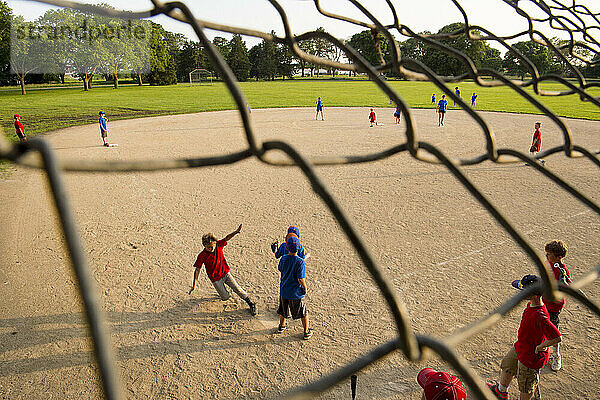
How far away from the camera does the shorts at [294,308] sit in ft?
14.2

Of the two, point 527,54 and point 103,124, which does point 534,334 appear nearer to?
point 527,54

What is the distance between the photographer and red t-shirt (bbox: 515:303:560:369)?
305cm

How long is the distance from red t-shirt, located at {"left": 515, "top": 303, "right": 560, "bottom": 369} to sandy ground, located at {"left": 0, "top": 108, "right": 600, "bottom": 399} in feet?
2.14

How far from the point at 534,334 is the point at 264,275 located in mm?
3304

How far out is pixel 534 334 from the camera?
3.12m

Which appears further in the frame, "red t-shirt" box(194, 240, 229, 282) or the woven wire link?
"red t-shirt" box(194, 240, 229, 282)

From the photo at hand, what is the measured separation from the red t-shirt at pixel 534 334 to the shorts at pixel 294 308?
1.95 metres

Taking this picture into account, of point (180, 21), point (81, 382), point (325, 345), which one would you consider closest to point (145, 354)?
point (81, 382)

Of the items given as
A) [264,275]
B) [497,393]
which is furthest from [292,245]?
[497,393]

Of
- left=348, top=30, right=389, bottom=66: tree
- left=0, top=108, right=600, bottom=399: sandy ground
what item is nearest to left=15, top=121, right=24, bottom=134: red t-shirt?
left=0, top=108, right=600, bottom=399: sandy ground

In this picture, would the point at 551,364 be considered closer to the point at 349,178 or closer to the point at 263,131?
the point at 349,178

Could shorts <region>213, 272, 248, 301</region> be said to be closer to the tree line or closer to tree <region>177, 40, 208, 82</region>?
the tree line

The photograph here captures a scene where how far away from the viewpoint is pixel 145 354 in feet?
13.6

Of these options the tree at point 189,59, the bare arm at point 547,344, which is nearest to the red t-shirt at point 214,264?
the bare arm at point 547,344
